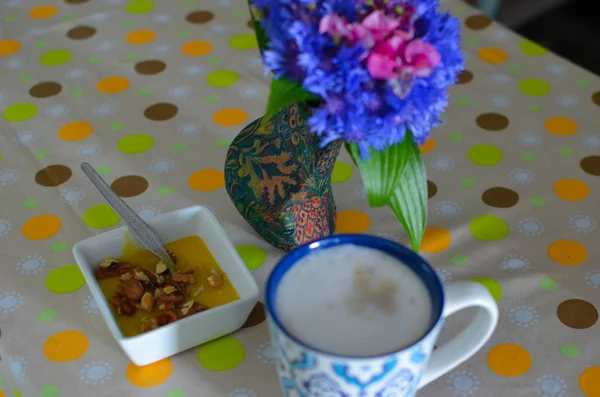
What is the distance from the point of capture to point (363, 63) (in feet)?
1.47

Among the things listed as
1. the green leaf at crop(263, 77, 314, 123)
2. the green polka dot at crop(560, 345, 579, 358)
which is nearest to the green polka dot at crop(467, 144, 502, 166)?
the green polka dot at crop(560, 345, 579, 358)

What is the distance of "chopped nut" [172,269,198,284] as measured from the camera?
598 millimetres

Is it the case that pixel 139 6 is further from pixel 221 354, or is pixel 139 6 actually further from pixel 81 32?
pixel 221 354

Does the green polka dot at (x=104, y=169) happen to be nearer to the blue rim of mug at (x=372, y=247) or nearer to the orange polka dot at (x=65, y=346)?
the orange polka dot at (x=65, y=346)

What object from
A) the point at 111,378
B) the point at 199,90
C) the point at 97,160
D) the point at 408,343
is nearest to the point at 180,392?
the point at 111,378

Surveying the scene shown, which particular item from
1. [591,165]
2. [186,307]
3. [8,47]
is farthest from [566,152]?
[8,47]

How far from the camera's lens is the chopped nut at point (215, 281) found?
599 mm

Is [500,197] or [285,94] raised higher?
[285,94]

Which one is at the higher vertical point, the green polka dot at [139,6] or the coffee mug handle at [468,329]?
the coffee mug handle at [468,329]

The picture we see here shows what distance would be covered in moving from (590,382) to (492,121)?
351 millimetres

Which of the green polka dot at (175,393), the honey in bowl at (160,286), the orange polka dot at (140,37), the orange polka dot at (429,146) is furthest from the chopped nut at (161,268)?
the orange polka dot at (140,37)

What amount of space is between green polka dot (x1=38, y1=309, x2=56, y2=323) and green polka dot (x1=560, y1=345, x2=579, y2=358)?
1.41ft

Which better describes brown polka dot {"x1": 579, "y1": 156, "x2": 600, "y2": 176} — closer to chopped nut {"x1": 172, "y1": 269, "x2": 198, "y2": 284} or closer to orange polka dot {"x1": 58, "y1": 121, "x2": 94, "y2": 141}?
chopped nut {"x1": 172, "y1": 269, "x2": 198, "y2": 284}

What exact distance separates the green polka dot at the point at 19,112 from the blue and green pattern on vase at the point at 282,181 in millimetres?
316
